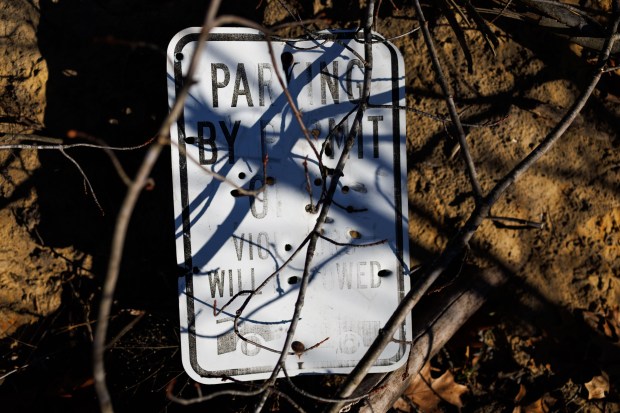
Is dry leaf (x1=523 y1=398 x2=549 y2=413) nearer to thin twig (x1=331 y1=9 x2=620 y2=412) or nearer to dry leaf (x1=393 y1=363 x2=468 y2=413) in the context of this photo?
dry leaf (x1=393 y1=363 x2=468 y2=413)

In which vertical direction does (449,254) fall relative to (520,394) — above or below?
above

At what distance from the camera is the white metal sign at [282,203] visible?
2.22m

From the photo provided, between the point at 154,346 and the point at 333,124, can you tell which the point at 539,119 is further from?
the point at 154,346

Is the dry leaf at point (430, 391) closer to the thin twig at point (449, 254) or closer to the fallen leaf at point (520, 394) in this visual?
the fallen leaf at point (520, 394)

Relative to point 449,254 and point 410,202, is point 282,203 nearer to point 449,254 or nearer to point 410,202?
point 449,254

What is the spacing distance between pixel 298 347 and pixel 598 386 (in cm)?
179

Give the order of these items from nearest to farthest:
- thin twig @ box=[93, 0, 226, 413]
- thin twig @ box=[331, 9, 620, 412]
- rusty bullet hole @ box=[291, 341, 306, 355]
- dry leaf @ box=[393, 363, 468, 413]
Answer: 1. thin twig @ box=[93, 0, 226, 413]
2. thin twig @ box=[331, 9, 620, 412]
3. rusty bullet hole @ box=[291, 341, 306, 355]
4. dry leaf @ box=[393, 363, 468, 413]

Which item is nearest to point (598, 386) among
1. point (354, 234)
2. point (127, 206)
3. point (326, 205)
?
point (354, 234)

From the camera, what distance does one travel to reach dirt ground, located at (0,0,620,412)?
8.80ft

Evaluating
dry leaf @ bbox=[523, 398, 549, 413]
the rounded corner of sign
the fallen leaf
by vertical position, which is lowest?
dry leaf @ bbox=[523, 398, 549, 413]

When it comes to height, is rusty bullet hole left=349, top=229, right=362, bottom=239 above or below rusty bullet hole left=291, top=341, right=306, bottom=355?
above

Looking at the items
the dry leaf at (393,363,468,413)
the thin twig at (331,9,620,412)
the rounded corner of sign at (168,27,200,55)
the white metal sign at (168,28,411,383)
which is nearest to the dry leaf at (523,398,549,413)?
the dry leaf at (393,363,468,413)

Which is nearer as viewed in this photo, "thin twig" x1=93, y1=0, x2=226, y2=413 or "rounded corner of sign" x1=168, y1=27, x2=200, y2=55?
"thin twig" x1=93, y1=0, x2=226, y2=413

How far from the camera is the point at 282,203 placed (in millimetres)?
2264
